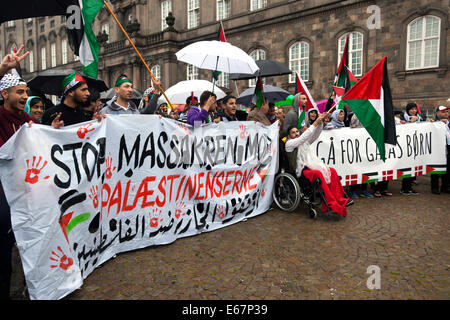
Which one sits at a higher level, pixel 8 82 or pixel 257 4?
pixel 257 4

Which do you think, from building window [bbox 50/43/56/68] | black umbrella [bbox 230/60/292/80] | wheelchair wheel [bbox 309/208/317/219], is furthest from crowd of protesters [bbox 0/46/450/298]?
building window [bbox 50/43/56/68]

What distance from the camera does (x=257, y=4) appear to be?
21469mm

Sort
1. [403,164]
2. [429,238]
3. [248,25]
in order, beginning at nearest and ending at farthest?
[429,238], [403,164], [248,25]

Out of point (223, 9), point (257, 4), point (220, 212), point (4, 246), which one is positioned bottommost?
point (220, 212)

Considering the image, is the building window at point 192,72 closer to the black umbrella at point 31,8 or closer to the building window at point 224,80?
the building window at point 224,80

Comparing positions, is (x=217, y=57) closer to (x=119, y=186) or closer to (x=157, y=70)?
(x=119, y=186)

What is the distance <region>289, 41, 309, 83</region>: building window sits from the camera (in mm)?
19047

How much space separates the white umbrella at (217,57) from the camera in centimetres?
546

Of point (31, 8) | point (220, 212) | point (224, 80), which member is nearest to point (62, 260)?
point (220, 212)

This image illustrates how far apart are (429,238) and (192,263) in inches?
128

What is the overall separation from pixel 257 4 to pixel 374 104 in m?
18.9
